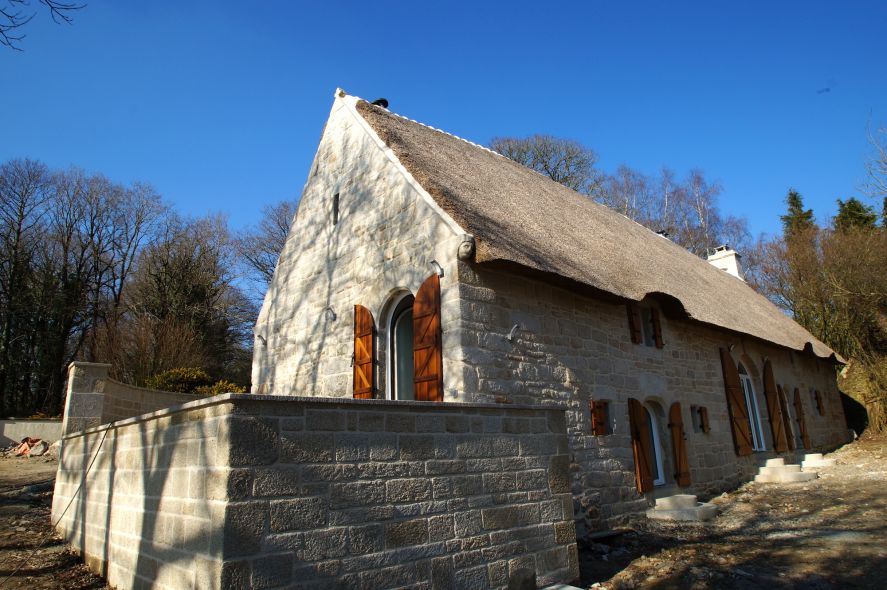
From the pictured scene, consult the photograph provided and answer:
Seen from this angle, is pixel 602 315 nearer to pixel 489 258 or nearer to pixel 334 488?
pixel 489 258

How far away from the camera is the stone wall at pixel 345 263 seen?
282 inches

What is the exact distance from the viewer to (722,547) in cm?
607

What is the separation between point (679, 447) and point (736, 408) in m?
2.91

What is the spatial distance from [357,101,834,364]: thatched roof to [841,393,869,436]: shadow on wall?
6.25 meters

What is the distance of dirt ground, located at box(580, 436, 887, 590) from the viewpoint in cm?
491

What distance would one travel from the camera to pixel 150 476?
4.01 metres

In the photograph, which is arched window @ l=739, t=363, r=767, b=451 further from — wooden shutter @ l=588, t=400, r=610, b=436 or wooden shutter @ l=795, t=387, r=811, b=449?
wooden shutter @ l=588, t=400, r=610, b=436

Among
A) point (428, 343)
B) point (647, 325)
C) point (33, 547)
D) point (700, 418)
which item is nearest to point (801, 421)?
point (700, 418)

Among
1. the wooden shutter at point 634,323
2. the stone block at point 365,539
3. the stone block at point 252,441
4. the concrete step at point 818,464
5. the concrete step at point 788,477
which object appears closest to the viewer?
the stone block at point 252,441

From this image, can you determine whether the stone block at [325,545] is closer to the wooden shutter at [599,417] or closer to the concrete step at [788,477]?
the wooden shutter at [599,417]

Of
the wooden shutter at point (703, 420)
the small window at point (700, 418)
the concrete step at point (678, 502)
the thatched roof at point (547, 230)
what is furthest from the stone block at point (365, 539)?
the wooden shutter at point (703, 420)

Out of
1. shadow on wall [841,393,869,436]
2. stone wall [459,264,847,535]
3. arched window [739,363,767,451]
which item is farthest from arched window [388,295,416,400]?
shadow on wall [841,393,869,436]

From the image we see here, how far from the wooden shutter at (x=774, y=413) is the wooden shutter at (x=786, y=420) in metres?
0.25

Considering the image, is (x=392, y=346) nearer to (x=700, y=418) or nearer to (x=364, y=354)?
(x=364, y=354)
